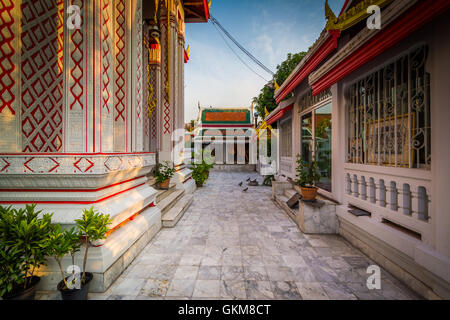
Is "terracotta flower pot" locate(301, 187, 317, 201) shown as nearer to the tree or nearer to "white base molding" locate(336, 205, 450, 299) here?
"white base molding" locate(336, 205, 450, 299)

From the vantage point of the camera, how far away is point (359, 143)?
366cm

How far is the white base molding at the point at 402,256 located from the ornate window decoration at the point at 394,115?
3.35ft

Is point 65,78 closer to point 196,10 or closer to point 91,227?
point 91,227

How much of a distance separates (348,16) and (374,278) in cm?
423

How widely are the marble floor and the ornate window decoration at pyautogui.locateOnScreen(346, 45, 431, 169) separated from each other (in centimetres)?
172

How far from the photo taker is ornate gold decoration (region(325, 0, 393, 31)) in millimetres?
2842

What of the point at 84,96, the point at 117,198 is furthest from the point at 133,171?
the point at 84,96

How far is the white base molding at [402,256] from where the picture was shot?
78.8 inches

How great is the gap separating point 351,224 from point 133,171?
4.25 meters

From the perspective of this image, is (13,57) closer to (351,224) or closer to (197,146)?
(351,224)

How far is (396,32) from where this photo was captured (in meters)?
2.22

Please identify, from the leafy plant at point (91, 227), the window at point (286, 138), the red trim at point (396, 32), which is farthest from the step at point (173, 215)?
the window at point (286, 138)

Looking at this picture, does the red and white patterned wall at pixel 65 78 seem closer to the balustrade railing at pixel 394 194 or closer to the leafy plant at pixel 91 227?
the leafy plant at pixel 91 227

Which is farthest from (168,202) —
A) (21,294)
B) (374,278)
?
(374,278)
